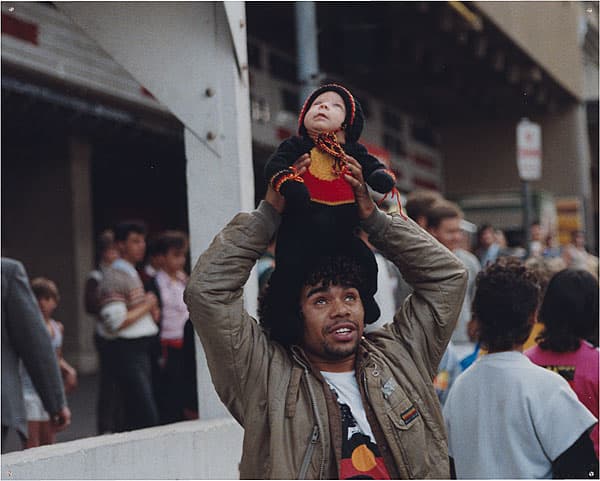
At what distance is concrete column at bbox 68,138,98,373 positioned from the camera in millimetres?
15962

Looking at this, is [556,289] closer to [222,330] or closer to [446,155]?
[222,330]

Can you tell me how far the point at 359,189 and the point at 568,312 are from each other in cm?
Answer: 179

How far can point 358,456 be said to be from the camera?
9.43 ft

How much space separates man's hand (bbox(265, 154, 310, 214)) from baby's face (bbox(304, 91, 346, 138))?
0.32 feet

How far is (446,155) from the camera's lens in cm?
2719

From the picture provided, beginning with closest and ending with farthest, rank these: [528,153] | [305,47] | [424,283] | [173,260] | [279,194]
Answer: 1. [279,194]
2. [424,283]
3. [305,47]
4. [173,260]
5. [528,153]

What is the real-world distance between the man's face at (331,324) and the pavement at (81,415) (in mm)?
5689

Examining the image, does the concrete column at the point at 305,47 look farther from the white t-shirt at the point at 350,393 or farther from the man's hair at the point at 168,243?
the white t-shirt at the point at 350,393

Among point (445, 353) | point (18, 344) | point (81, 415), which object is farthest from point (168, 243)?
point (81, 415)

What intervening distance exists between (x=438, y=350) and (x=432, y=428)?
0.28 metres

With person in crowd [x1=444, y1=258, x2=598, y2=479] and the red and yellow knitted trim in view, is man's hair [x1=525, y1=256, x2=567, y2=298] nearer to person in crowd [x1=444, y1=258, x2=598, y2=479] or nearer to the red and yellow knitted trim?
person in crowd [x1=444, y1=258, x2=598, y2=479]

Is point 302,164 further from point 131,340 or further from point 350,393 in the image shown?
point 131,340

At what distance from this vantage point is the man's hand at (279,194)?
2906 mm

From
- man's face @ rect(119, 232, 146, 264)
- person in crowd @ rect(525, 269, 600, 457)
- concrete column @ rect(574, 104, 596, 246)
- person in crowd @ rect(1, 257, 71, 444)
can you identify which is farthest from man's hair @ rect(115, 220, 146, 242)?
concrete column @ rect(574, 104, 596, 246)
